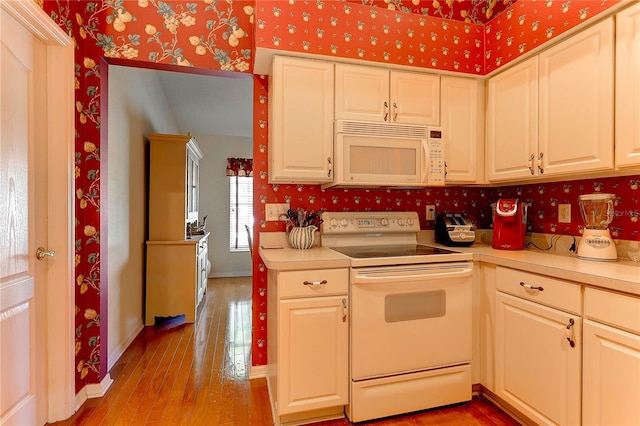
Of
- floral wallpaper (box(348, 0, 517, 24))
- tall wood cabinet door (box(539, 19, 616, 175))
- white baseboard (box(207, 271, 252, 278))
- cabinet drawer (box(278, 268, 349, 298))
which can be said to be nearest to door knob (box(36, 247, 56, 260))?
cabinet drawer (box(278, 268, 349, 298))

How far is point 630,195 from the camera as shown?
175cm

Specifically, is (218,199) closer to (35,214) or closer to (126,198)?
(126,198)

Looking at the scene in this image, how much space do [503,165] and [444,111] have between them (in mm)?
541

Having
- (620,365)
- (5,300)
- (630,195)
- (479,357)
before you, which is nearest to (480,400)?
(479,357)

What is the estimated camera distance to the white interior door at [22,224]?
4.69 feet

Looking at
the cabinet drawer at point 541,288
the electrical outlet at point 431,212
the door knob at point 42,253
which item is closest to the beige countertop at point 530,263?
the cabinet drawer at point 541,288

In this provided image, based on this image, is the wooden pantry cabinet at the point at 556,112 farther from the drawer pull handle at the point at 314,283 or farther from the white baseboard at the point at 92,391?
the white baseboard at the point at 92,391

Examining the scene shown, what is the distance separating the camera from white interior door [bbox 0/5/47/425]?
4.69 feet

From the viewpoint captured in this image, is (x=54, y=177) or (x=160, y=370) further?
(x=160, y=370)

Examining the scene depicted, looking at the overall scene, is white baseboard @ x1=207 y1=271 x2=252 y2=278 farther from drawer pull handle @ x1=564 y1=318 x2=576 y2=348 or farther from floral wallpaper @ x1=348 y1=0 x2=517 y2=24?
drawer pull handle @ x1=564 y1=318 x2=576 y2=348

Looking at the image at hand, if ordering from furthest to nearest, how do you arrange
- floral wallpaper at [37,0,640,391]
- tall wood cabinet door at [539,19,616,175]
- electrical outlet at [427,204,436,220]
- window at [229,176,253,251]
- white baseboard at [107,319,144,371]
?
1. window at [229,176,253,251]
2. electrical outlet at [427,204,436,220]
3. white baseboard at [107,319,144,371]
4. floral wallpaper at [37,0,640,391]
5. tall wood cabinet door at [539,19,616,175]

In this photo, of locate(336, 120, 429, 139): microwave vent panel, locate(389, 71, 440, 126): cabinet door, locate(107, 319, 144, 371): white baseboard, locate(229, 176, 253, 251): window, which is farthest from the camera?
locate(229, 176, 253, 251): window

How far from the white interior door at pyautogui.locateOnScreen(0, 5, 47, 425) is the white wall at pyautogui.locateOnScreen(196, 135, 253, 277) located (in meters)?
4.07

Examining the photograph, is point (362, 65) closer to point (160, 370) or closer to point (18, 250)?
point (18, 250)
